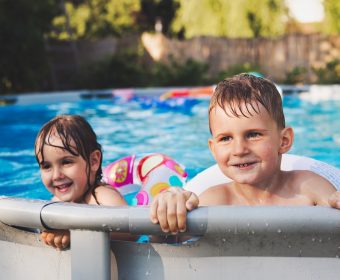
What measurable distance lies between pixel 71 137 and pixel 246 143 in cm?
86

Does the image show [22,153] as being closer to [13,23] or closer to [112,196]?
[112,196]

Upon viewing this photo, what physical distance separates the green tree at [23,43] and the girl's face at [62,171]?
31.7 ft

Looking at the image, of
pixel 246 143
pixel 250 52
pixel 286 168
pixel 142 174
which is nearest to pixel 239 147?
pixel 246 143

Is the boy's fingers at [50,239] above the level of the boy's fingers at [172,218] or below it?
below

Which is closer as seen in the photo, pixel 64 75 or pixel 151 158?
pixel 151 158

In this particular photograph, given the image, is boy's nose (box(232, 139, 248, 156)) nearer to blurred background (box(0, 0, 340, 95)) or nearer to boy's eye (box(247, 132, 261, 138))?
boy's eye (box(247, 132, 261, 138))

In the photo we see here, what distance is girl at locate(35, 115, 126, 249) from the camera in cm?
218

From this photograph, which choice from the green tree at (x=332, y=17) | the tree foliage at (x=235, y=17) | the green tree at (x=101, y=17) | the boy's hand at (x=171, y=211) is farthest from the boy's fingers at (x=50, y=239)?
the green tree at (x=101, y=17)

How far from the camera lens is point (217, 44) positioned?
15828 mm

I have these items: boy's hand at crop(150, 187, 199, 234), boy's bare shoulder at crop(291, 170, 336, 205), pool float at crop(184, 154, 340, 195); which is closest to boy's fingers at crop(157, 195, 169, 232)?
boy's hand at crop(150, 187, 199, 234)

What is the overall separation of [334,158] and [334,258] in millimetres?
3963

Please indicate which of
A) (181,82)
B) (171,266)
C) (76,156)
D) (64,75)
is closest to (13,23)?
(64,75)

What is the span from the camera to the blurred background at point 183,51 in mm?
12000

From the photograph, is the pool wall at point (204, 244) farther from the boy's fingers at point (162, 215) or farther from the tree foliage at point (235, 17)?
the tree foliage at point (235, 17)
